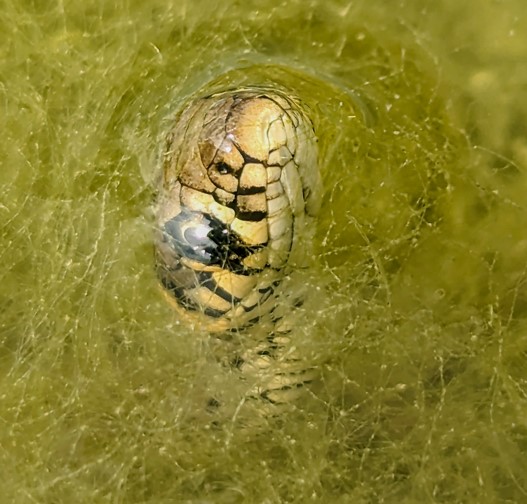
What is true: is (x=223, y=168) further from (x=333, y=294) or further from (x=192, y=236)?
(x=333, y=294)

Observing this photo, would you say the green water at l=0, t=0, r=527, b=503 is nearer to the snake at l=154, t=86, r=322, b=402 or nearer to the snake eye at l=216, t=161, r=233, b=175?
the snake at l=154, t=86, r=322, b=402

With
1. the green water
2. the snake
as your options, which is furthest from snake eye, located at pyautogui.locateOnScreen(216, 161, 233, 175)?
the green water

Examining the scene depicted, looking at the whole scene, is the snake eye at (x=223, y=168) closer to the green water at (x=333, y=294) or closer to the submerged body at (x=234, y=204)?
the submerged body at (x=234, y=204)

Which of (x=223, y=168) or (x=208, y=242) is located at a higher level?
(x=223, y=168)

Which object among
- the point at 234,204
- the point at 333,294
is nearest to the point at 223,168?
the point at 234,204

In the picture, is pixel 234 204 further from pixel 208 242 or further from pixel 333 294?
pixel 333 294

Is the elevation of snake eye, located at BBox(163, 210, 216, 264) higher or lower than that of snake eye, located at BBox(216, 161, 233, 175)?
lower
